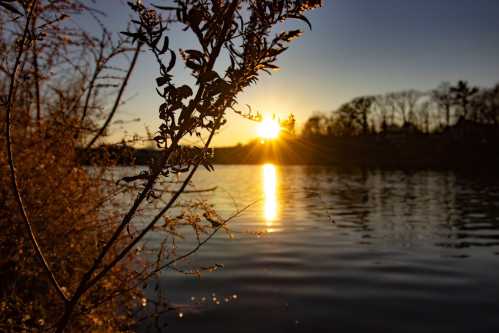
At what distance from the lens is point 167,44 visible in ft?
5.42

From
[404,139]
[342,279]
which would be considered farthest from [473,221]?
[404,139]

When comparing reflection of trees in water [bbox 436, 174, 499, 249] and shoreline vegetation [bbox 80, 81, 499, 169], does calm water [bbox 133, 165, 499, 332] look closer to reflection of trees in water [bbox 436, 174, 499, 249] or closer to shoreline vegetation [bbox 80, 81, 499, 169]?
reflection of trees in water [bbox 436, 174, 499, 249]

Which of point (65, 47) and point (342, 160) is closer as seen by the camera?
point (65, 47)

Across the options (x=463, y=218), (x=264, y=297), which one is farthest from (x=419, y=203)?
(x=264, y=297)

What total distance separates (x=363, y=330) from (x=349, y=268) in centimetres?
336

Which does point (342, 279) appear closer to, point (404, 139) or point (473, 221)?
point (473, 221)

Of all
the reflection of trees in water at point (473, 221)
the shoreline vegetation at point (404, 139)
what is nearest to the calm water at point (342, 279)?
the reflection of trees in water at point (473, 221)

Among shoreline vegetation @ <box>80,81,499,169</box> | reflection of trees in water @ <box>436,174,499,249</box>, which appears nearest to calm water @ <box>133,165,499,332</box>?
reflection of trees in water @ <box>436,174,499,249</box>

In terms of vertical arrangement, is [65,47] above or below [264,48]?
above

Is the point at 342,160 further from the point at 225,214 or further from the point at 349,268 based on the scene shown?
the point at 349,268

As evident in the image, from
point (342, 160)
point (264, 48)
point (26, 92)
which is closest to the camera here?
point (264, 48)

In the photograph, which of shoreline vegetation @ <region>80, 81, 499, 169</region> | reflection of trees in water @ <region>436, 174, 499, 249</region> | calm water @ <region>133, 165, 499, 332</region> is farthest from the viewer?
shoreline vegetation @ <region>80, 81, 499, 169</region>

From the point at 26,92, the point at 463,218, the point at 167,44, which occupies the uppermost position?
the point at 26,92

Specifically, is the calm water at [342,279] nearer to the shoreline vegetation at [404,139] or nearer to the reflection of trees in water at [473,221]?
the reflection of trees in water at [473,221]
